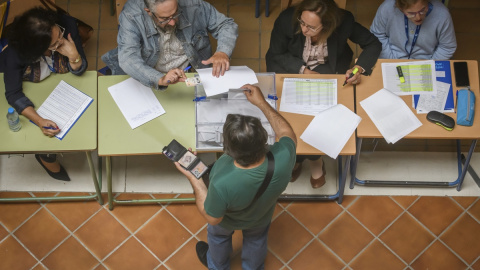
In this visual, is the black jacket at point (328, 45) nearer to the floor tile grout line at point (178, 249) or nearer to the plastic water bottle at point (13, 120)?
the floor tile grout line at point (178, 249)

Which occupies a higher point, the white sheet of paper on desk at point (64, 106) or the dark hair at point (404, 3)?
the dark hair at point (404, 3)

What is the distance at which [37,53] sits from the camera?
125 inches

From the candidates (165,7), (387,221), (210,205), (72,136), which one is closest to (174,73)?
(165,7)

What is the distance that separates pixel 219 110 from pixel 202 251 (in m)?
0.96

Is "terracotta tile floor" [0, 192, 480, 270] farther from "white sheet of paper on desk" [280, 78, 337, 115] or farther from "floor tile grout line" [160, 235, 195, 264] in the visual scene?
"white sheet of paper on desk" [280, 78, 337, 115]

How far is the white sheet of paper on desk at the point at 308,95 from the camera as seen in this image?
3.34 meters

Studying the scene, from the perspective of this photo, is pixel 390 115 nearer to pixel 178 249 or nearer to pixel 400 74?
pixel 400 74

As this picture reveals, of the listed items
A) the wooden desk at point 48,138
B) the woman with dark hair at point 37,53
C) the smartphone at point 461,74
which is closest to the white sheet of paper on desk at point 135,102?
the wooden desk at point 48,138

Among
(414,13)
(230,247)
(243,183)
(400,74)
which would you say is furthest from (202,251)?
(414,13)

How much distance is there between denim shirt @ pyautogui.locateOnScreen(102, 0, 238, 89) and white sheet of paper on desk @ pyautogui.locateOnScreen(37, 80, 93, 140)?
31 cm

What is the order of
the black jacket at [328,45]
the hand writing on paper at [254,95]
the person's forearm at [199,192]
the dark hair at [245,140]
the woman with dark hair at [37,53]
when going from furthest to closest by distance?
the black jacket at [328,45] → the woman with dark hair at [37,53] → the hand writing on paper at [254,95] → the person's forearm at [199,192] → the dark hair at [245,140]

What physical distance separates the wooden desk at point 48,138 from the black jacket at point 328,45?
1.15 m

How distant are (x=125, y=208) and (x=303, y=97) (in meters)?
1.45

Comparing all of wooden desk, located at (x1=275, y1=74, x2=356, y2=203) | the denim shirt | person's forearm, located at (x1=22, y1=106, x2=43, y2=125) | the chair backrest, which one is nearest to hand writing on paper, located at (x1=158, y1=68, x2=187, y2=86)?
the denim shirt
